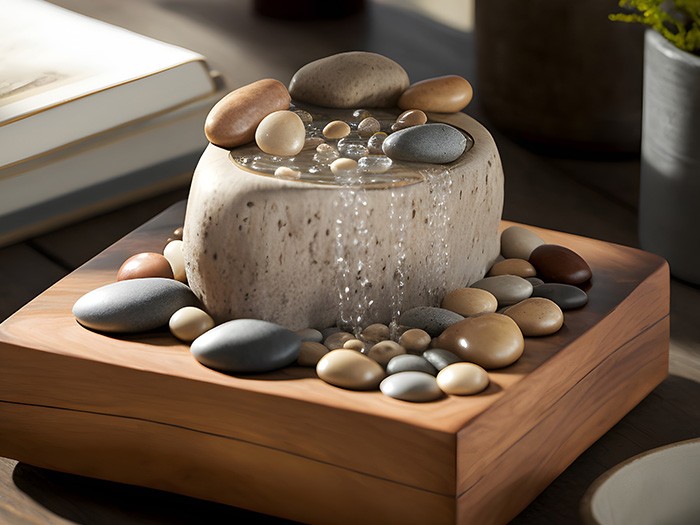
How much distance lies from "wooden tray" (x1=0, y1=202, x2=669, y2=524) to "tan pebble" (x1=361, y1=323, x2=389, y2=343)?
55 millimetres

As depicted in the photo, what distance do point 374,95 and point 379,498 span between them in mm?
272

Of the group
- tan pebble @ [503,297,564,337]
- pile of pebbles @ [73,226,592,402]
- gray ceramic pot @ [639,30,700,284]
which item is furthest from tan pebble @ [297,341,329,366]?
gray ceramic pot @ [639,30,700,284]

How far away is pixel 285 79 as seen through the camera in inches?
45.8

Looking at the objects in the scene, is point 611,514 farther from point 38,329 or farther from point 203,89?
point 203,89

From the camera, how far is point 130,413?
0.65 meters

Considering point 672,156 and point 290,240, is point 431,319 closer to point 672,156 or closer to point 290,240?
point 290,240

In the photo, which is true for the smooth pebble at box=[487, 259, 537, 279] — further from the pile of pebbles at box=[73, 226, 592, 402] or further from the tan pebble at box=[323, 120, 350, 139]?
the tan pebble at box=[323, 120, 350, 139]

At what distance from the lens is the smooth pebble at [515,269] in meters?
0.74

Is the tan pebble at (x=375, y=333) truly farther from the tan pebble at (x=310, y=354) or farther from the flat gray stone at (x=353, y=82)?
the flat gray stone at (x=353, y=82)

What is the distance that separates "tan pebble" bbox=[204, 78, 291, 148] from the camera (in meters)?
0.70

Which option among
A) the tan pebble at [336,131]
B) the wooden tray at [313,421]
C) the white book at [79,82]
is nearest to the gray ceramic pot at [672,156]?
the wooden tray at [313,421]

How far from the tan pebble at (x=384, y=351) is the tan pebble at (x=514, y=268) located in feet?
0.37

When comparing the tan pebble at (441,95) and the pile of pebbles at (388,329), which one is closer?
the pile of pebbles at (388,329)

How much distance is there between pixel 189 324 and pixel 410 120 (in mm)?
180
